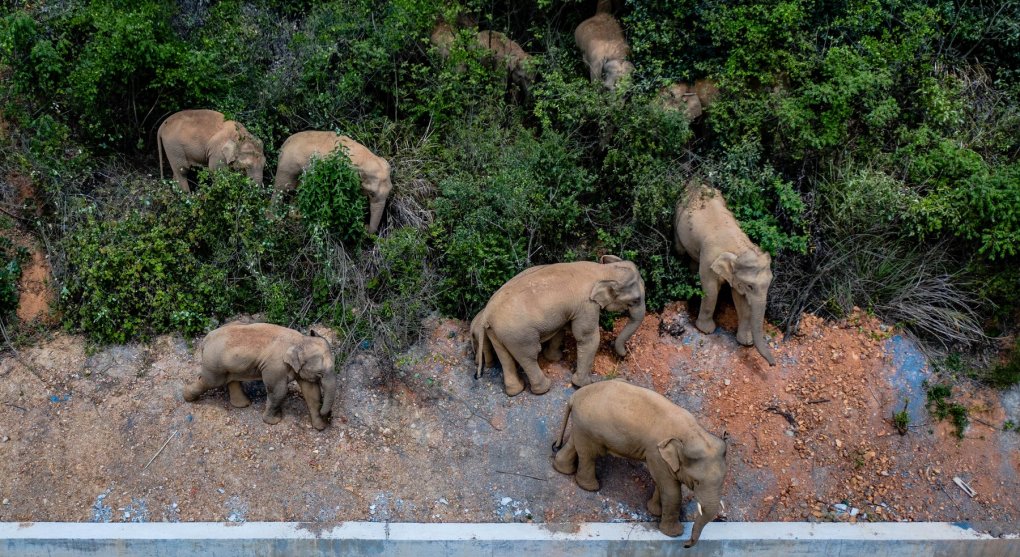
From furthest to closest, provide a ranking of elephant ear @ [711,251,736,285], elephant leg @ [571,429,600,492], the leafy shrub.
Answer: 1. the leafy shrub
2. elephant ear @ [711,251,736,285]
3. elephant leg @ [571,429,600,492]

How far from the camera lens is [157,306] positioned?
987cm

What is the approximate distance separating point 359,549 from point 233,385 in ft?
7.33

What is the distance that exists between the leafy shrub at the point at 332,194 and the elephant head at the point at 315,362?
1.83m

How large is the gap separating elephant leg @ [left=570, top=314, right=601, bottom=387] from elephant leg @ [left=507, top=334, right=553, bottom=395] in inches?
13.3

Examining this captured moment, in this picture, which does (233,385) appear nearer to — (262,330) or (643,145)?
(262,330)

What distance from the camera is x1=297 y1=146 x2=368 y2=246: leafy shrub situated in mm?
10133

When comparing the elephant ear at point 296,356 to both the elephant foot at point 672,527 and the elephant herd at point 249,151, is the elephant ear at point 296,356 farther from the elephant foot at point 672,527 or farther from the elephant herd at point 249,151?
the elephant foot at point 672,527

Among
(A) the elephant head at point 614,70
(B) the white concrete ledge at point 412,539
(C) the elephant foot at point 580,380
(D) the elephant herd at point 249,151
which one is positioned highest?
(A) the elephant head at point 614,70

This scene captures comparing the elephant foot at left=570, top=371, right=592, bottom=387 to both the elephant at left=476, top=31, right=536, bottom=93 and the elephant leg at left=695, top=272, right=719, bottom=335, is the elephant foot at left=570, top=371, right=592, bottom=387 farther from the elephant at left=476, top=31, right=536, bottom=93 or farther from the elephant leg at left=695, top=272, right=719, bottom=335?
the elephant at left=476, top=31, right=536, bottom=93

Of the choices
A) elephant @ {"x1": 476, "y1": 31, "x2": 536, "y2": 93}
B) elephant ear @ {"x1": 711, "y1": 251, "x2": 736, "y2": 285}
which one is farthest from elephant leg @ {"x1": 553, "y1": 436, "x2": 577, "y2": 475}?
elephant @ {"x1": 476, "y1": 31, "x2": 536, "y2": 93}

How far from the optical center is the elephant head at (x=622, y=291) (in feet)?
30.3

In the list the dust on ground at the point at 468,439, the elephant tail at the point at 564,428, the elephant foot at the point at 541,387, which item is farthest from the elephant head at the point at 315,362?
the elephant tail at the point at 564,428

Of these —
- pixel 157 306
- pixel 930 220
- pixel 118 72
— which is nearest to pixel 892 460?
pixel 930 220

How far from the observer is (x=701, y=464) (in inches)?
296
